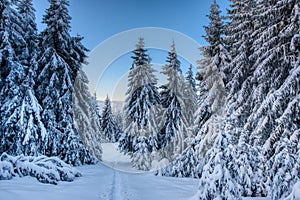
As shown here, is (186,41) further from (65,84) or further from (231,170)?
(231,170)

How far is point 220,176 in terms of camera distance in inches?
252

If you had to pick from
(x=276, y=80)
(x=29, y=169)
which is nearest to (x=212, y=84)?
(x=276, y=80)

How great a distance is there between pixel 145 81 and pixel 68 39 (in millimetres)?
8944

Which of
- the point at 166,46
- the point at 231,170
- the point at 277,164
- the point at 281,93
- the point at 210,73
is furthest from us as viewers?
the point at 166,46

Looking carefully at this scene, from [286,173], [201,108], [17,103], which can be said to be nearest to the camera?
[286,173]

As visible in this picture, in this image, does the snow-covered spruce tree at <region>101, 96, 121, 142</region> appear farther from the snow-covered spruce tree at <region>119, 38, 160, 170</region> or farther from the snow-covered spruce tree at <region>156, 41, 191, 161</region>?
the snow-covered spruce tree at <region>156, 41, 191, 161</region>

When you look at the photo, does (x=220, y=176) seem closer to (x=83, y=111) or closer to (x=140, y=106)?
(x=140, y=106)

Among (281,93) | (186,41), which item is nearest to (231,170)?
(281,93)

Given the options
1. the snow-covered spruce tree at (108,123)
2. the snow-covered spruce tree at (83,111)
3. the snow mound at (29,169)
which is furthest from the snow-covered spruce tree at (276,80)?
the snow-covered spruce tree at (108,123)

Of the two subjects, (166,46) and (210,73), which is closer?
(210,73)

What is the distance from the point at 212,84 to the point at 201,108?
192 cm

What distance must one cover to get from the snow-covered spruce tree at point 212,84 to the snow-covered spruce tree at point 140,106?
24.2ft

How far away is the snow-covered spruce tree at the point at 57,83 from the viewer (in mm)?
14859

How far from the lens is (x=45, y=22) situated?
623 inches
